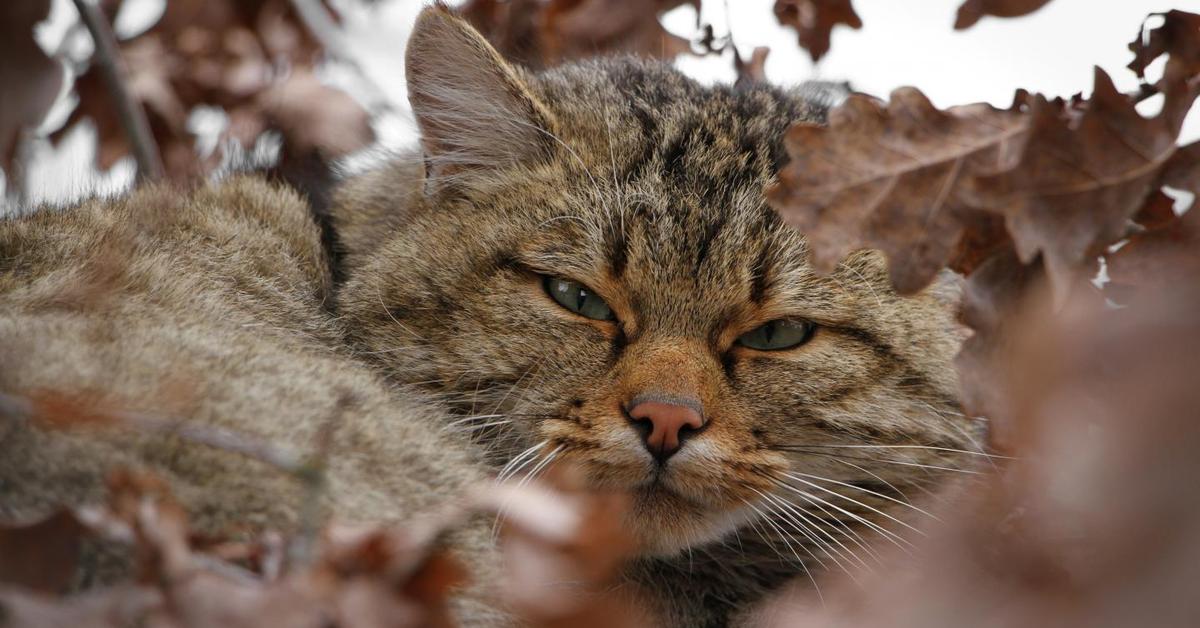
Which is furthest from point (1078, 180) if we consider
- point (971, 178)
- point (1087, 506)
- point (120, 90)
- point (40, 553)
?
point (120, 90)

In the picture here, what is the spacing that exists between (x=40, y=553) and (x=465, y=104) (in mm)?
2161

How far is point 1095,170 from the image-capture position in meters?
2.21

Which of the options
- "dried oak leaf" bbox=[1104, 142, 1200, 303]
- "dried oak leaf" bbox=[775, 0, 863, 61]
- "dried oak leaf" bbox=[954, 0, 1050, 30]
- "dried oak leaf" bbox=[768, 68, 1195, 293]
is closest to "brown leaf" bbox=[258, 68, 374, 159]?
"dried oak leaf" bbox=[775, 0, 863, 61]

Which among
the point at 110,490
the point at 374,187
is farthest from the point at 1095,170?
the point at 374,187

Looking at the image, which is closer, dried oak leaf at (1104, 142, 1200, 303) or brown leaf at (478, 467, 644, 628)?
brown leaf at (478, 467, 644, 628)

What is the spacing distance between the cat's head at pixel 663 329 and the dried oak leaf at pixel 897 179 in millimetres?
713

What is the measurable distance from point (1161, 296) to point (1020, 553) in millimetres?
406

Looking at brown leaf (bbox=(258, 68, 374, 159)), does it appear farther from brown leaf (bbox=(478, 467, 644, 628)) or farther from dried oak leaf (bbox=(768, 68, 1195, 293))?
brown leaf (bbox=(478, 467, 644, 628))

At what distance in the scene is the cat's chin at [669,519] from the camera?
2.82 meters

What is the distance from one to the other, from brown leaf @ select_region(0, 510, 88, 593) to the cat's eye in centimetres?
164

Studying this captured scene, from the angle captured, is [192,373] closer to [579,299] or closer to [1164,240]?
[579,299]

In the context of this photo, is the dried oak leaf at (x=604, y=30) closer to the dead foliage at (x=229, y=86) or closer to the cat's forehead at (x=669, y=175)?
the cat's forehead at (x=669, y=175)

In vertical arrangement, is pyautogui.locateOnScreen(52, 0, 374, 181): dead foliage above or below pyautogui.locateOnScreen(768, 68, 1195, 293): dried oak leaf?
above

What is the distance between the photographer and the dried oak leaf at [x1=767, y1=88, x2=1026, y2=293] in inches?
88.2
